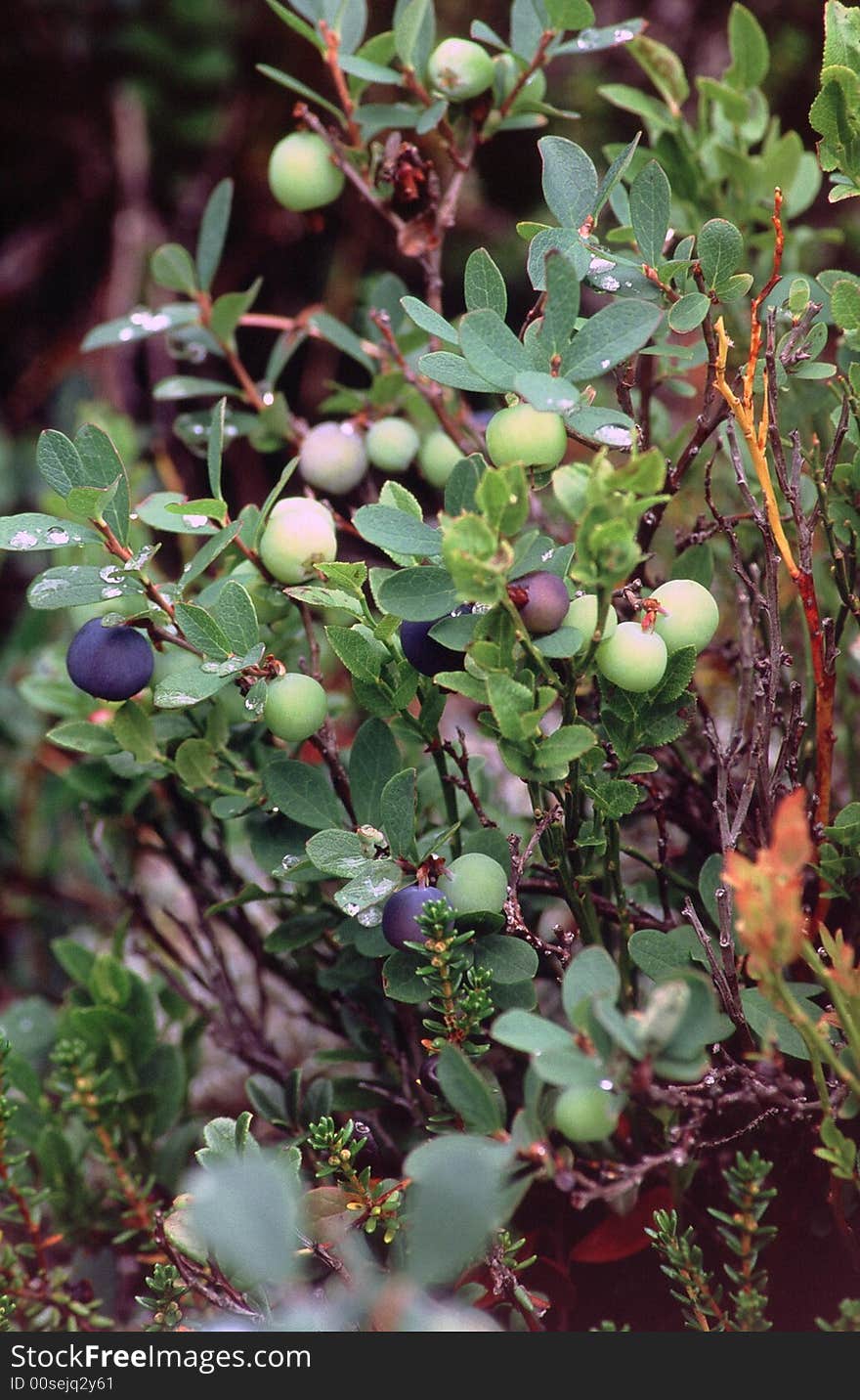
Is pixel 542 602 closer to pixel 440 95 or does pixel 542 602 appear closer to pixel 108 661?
pixel 108 661

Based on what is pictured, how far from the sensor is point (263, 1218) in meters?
0.37

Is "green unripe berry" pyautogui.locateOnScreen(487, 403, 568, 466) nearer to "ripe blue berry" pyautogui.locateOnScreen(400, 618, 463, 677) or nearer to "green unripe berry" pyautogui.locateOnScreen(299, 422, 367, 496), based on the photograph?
"ripe blue berry" pyautogui.locateOnScreen(400, 618, 463, 677)

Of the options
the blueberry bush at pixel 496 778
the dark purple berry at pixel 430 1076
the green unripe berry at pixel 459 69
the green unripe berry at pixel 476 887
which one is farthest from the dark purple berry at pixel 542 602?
the green unripe berry at pixel 459 69

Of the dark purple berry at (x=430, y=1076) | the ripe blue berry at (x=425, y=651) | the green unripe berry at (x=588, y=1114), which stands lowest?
the dark purple berry at (x=430, y=1076)

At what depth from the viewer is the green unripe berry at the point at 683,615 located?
1.79ft

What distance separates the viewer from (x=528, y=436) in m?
0.50

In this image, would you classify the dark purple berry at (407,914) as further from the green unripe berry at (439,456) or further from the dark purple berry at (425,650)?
the green unripe berry at (439,456)

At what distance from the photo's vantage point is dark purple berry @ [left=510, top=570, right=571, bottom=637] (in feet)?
1.62

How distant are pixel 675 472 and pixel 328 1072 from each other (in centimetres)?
50

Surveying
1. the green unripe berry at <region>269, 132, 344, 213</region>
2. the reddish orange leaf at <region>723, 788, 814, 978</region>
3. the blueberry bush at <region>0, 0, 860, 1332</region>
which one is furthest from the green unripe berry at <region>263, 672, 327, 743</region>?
the green unripe berry at <region>269, 132, 344, 213</region>

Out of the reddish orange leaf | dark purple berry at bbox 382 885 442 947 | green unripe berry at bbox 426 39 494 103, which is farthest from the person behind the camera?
green unripe berry at bbox 426 39 494 103

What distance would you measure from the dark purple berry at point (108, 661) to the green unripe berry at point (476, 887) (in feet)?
0.60

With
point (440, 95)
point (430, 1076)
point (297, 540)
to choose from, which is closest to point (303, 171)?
point (440, 95)

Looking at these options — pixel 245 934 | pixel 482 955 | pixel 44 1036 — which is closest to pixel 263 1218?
pixel 482 955
